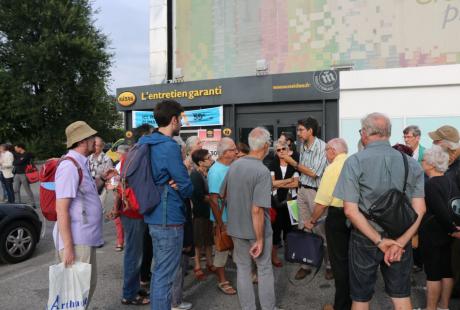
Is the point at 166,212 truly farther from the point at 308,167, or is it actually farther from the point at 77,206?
the point at 308,167

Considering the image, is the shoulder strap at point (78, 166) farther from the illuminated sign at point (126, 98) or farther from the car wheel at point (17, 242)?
the illuminated sign at point (126, 98)

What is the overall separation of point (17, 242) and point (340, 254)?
479 cm

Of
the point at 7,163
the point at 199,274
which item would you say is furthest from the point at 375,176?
the point at 7,163

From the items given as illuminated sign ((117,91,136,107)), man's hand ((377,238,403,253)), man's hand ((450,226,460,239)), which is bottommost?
man's hand ((450,226,460,239))

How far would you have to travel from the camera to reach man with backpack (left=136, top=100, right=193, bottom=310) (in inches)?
121

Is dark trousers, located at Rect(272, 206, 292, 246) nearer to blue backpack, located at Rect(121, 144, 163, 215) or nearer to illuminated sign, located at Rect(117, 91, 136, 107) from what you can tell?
blue backpack, located at Rect(121, 144, 163, 215)

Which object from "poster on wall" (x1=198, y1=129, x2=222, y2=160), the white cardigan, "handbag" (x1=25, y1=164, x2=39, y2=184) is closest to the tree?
"poster on wall" (x1=198, y1=129, x2=222, y2=160)

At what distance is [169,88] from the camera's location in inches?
579

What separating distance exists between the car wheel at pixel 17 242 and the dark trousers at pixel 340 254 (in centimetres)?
467

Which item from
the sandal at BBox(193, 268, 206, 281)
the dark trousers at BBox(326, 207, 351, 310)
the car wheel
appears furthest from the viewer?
the car wheel

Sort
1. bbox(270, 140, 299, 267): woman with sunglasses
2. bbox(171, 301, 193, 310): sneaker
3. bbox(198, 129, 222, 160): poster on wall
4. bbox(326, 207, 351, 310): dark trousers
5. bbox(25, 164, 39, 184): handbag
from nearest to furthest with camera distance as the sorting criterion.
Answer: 1. bbox(326, 207, 351, 310): dark trousers
2. bbox(171, 301, 193, 310): sneaker
3. bbox(270, 140, 299, 267): woman with sunglasses
4. bbox(25, 164, 39, 184): handbag
5. bbox(198, 129, 222, 160): poster on wall

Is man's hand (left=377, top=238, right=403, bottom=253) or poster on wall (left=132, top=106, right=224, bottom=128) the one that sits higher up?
poster on wall (left=132, top=106, right=224, bottom=128)

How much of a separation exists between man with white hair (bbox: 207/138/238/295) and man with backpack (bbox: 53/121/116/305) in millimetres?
1338

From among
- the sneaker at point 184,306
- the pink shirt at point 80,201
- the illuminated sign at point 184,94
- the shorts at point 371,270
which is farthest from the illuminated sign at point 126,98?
the shorts at point 371,270
